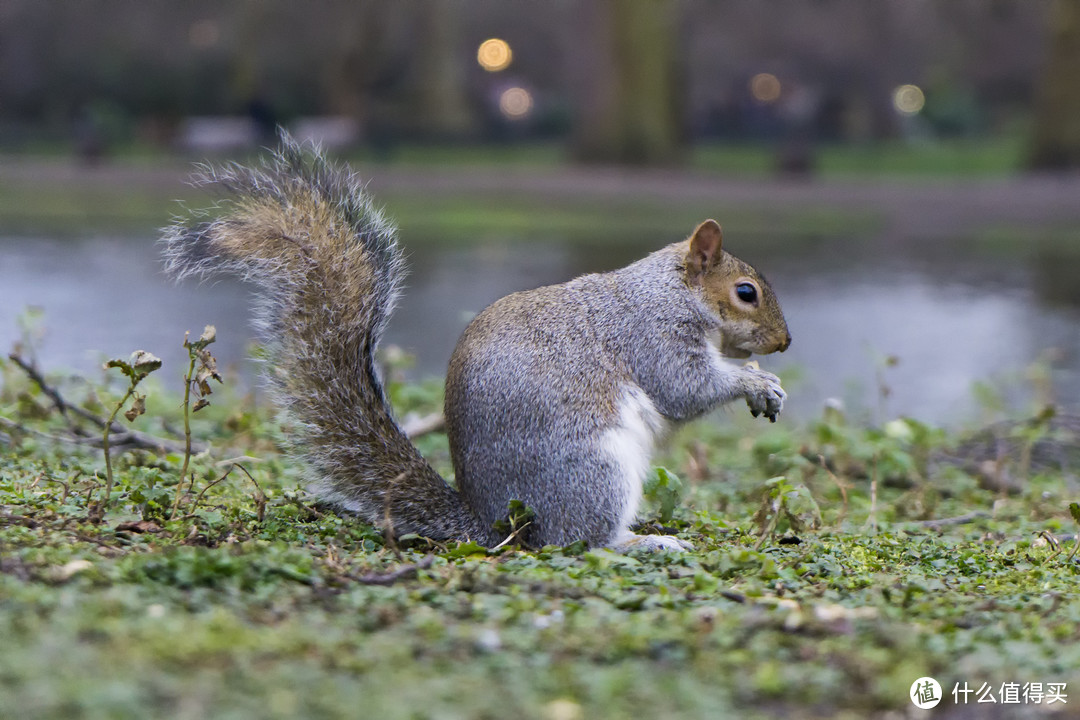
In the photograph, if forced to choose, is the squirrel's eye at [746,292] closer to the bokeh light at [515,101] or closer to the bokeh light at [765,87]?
the bokeh light at [515,101]

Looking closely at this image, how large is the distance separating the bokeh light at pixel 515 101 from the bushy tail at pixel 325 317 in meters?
25.2

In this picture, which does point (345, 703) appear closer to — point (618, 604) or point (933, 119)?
point (618, 604)

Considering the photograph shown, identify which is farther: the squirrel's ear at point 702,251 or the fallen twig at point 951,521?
the fallen twig at point 951,521

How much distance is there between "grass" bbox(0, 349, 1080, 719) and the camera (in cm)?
179

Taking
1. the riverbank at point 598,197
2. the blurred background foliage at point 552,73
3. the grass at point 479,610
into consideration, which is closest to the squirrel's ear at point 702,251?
the grass at point 479,610

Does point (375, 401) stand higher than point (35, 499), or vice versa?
point (375, 401)

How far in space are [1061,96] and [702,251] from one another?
41.1 ft

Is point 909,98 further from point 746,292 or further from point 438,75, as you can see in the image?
point 746,292

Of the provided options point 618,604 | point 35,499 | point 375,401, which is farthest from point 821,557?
point 35,499

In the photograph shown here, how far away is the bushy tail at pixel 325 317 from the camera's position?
281cm

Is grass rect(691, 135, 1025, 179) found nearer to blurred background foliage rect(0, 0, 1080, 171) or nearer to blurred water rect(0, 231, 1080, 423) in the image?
blurred background foliage rect(0, 0, 1080, 171)

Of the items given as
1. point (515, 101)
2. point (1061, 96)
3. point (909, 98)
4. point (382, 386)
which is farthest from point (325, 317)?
point (909, 98)

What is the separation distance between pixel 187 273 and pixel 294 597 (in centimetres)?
85

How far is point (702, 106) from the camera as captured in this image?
26969 mm
